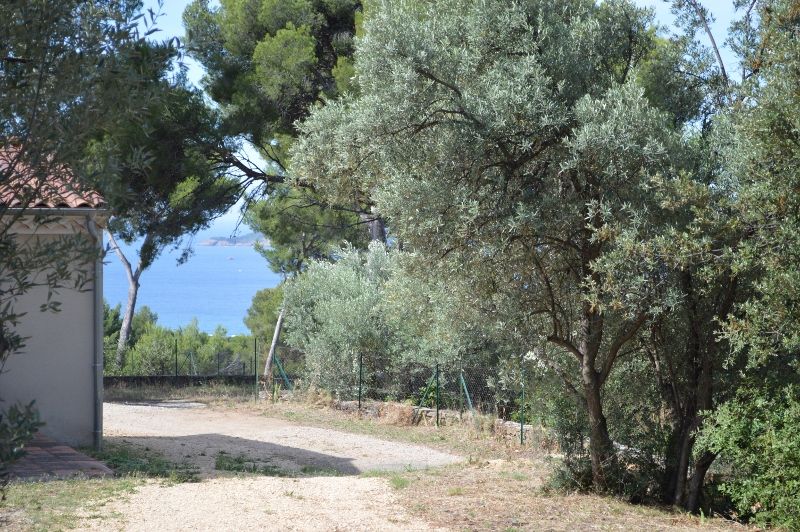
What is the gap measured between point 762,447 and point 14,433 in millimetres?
6783

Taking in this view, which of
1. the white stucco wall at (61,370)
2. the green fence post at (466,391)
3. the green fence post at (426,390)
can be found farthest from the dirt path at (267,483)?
the green fence post at (426,390)

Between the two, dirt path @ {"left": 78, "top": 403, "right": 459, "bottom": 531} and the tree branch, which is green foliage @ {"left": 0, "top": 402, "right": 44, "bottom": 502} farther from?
the tree branch

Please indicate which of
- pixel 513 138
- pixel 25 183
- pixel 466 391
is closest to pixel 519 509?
pixel 513 138

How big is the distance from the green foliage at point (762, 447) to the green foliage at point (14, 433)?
6.57 metres

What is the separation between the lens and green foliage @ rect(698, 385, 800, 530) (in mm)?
7777

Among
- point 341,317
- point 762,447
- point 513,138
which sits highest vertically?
point 513,138

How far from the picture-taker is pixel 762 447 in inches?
316

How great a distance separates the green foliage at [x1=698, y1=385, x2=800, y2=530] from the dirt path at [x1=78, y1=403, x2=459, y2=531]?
3029mm

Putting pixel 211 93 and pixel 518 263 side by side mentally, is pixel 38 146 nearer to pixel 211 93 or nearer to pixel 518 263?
pixel 518 263

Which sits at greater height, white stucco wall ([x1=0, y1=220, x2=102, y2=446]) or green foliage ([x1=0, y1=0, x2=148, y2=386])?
green foliage ([x1=0, y1=0, x2=148, y2=386])

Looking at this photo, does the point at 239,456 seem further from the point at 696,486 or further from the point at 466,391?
the point at 696,486

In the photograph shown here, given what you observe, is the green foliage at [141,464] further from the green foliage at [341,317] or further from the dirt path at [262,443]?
the green foliage at [341,317]

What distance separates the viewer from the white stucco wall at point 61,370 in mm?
11516

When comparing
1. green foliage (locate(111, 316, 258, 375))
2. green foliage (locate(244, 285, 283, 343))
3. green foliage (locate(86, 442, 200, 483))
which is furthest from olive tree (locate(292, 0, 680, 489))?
green foliage (locate(244, 285, 283, 343))
